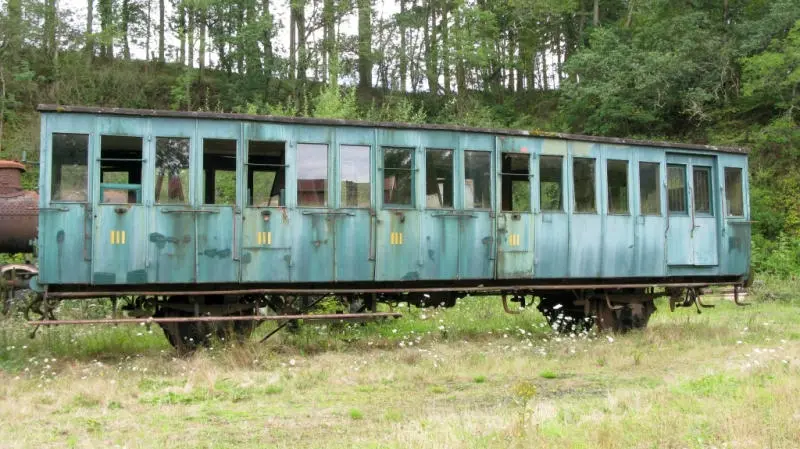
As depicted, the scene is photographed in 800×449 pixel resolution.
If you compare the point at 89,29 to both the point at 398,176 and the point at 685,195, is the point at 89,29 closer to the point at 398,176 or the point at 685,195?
the point at 398,176

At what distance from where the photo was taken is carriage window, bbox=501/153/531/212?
11406 millimetres

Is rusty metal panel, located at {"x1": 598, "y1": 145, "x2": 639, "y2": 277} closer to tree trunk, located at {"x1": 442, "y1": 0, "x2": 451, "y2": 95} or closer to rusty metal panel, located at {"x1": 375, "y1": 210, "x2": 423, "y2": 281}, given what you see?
rusty metal panel, located at {"x1": 375, "y1": 210, "x2": 423, "y2": 281}

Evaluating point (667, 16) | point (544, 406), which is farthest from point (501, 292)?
point (667, 16)

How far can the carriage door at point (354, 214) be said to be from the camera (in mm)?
10305

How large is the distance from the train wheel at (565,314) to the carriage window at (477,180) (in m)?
3.10

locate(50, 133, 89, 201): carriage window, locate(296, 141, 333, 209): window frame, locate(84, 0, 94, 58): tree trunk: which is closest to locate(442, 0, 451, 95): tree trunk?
locate(84, 0, 94, 58): tree trunk

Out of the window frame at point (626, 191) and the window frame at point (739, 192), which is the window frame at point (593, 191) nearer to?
the window frame at point (626, 191)

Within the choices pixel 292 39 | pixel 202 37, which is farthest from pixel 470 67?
pixel 202 37

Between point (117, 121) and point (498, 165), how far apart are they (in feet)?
19.0

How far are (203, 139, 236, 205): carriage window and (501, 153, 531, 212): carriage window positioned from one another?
4296mm

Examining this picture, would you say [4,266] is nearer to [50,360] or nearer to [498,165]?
[50,360]

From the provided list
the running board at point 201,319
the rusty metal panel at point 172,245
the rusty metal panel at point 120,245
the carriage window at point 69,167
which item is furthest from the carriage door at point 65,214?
the rusty metal panel at point 172,245

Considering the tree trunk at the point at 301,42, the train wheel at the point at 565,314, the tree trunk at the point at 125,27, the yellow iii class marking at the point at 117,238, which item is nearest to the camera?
the yellow iii class marking at the point at 117,238

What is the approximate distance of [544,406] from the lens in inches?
275
